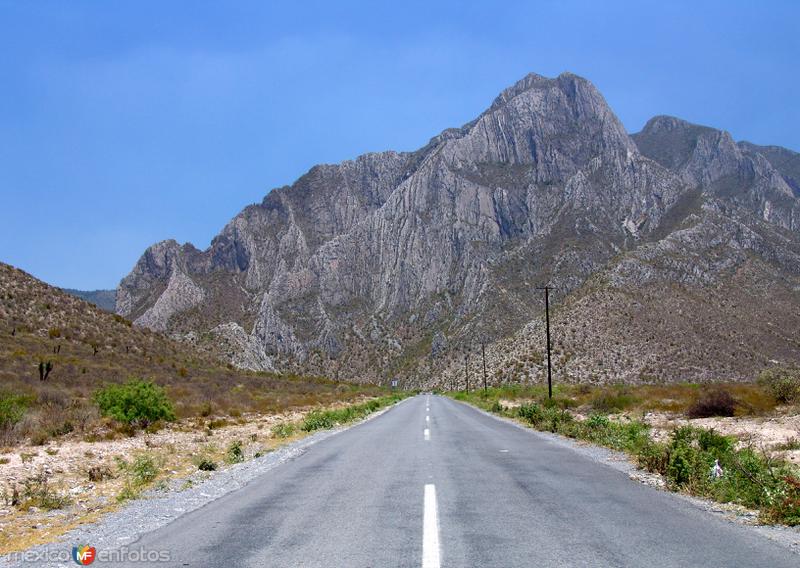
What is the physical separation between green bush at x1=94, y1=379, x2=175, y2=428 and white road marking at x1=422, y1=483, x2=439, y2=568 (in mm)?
17764

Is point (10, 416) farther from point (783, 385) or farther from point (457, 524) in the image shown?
point (783, 385)

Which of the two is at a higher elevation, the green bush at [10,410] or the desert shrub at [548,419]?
the green bush at [10,410]

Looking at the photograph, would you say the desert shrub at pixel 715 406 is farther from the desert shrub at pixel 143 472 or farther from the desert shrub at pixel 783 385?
the desert shrub at pixel 143 472

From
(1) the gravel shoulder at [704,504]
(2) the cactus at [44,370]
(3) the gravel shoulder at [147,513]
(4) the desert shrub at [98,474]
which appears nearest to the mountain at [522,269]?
(1) the gravel shoulder at [704,504]

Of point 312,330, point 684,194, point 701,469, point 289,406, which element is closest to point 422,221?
point 312,330

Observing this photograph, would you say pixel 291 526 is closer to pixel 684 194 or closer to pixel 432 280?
pixel 684 194

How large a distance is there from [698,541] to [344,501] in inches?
204

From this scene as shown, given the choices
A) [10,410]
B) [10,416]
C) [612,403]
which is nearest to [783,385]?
[612,403]

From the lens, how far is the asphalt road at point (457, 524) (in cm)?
607

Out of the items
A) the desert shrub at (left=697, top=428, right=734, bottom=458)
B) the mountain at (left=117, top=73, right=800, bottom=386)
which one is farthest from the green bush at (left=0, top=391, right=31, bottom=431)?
the mountain at (left=117, top=73, right=800, bottom=386)

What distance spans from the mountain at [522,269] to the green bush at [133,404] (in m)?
59.2

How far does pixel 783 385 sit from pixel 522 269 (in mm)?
101584

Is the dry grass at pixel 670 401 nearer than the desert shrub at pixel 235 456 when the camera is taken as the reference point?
No

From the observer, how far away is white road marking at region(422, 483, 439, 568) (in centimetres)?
583
